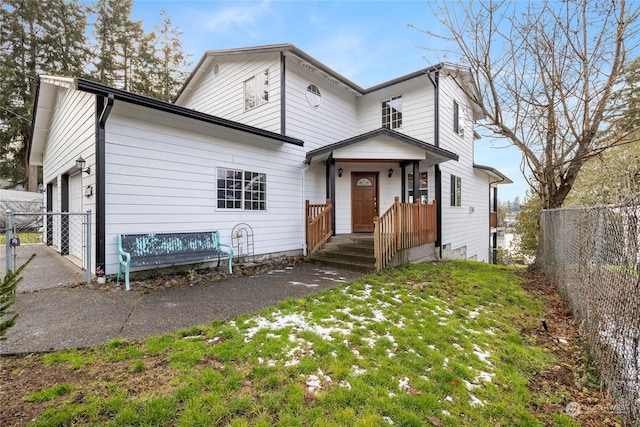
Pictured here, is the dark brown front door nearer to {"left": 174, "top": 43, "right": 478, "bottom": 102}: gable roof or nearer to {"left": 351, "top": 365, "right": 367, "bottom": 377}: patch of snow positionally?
{"left": 174, "top": 43, "right": 478, "bottom": 102}: gable roof

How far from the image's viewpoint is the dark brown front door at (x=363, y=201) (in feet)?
33.3

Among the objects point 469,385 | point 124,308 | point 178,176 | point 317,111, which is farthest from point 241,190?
point 469,385

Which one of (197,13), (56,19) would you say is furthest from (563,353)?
(56,19)

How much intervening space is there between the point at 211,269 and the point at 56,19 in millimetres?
21668

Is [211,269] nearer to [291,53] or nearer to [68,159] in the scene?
[68,159]

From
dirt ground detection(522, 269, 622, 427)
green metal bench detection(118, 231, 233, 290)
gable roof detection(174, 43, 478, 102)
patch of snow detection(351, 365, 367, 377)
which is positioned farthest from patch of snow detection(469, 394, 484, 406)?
gable roof detection(174, 43, 478, 102)

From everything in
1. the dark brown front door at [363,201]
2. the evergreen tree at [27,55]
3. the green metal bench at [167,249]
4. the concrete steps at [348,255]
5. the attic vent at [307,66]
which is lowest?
the concrete steps at [348,255]

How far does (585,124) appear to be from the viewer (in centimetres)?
702

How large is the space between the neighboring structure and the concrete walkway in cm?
106

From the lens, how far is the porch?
6.93 metres

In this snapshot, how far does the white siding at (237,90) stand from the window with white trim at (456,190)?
7216 millimetres

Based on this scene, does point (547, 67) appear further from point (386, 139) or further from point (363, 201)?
point (363, 201)

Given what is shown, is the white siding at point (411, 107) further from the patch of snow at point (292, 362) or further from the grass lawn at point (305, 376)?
the patch of snow at point (292, 362)

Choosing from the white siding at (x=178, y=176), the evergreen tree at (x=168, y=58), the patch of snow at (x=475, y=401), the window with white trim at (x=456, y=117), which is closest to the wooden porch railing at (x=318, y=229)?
the white siding at (x=178, y=176)
